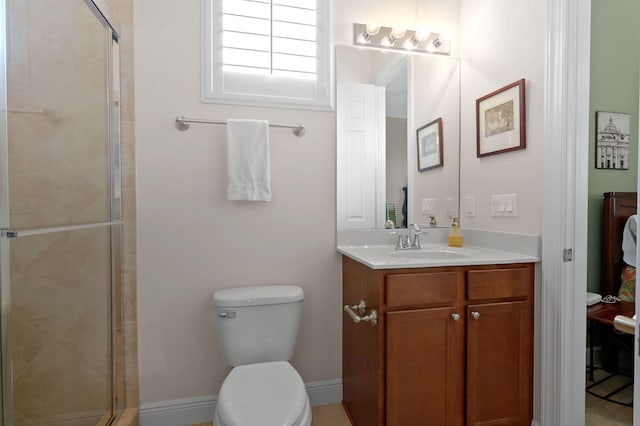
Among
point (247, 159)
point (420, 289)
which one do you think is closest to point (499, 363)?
point (420, 289)

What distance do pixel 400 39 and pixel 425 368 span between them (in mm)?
1782

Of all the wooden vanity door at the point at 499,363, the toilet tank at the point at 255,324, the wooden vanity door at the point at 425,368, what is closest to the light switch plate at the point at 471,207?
the wooden vanity door at the point at 499,363

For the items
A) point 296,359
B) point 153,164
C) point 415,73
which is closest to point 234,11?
point 153,164

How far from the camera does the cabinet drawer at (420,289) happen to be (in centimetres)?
139

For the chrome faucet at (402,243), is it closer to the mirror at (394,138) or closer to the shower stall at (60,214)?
the mirror at (394,138)

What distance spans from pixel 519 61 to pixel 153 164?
1895 mm

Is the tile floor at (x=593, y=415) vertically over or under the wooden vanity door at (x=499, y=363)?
under

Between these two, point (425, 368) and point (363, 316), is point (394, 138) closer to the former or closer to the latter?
point (363, 316)

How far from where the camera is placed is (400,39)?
2.00 m

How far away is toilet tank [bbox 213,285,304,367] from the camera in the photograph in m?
1.56

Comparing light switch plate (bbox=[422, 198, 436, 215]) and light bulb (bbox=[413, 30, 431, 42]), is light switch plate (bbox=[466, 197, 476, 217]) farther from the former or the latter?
light bulb (bbox=[413, 30, 431, 42])

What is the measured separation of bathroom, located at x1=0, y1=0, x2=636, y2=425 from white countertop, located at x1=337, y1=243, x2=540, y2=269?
5.9 inches

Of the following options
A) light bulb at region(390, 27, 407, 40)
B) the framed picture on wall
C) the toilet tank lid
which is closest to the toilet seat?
the toilet tank lid

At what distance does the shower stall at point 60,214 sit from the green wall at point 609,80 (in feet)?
9.60
